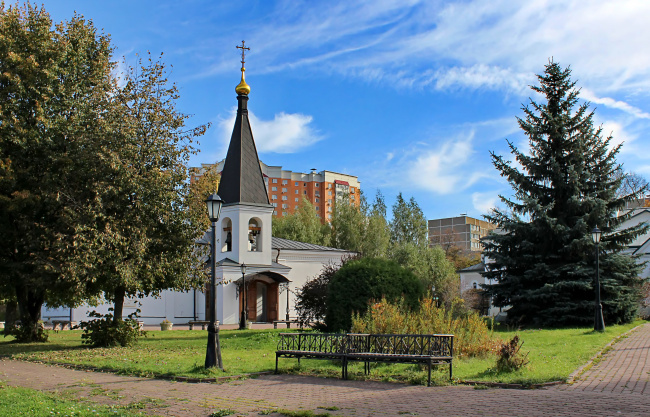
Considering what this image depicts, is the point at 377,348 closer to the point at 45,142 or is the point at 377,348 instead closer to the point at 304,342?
the point at 304,342

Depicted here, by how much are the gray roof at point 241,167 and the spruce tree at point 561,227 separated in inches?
601

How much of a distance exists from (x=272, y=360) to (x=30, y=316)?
1250 cm

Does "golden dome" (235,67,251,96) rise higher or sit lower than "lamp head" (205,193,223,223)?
higher

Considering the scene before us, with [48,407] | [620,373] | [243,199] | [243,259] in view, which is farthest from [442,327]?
[243,259]

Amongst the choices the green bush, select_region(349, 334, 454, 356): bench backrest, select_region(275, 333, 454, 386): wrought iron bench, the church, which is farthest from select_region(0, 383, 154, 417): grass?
the church

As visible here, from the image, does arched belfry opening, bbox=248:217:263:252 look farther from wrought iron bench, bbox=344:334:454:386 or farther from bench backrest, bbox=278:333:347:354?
wrought iron bench, bbox=344:334:454:386

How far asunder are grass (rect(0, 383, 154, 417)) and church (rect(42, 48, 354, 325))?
24.8m

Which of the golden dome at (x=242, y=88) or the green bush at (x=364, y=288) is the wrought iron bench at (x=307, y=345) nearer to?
the green bush at (x=364, y=288)

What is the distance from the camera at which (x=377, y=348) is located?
40.4 ft

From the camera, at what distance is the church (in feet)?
118

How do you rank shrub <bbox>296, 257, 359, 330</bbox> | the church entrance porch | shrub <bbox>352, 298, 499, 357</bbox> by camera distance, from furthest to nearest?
the church entrance porch < shrub <bbox>296, 257, 359, 330</bbox> < shrub <bbox>352, 298, 499, 357</bbox>

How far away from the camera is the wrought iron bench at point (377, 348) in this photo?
1085 cm

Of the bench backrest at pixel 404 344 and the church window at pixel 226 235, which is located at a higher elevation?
the church window at pixel 226 235

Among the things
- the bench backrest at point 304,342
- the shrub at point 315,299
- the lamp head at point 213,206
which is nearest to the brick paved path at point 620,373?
the bench backrest at point 304,342
